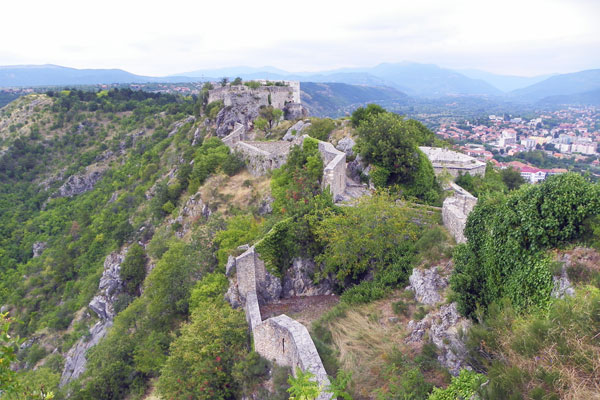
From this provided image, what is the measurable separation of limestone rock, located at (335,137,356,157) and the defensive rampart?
9.84 metres

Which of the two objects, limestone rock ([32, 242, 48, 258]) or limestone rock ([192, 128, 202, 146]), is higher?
limestone rock ([192, 128, 202, 146])

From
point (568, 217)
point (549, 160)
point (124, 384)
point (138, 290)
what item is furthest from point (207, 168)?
point (549, 160)

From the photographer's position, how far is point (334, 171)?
16344 millimetres

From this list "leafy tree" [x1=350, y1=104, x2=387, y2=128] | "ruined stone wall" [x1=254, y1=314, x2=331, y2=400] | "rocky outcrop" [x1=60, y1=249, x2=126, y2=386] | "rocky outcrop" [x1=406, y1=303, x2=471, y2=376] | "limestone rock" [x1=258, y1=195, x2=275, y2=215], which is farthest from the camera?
"leafy tree" [x1=350, y1=104, x2=387, y2=128]

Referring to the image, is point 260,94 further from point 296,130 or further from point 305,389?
point 305,389

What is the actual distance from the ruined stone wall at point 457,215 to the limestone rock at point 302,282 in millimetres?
5600

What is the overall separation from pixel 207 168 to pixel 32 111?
63405mm

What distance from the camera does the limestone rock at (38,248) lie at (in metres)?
40.3

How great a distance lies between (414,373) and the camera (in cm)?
751

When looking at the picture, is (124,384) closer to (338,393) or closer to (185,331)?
(185,331)

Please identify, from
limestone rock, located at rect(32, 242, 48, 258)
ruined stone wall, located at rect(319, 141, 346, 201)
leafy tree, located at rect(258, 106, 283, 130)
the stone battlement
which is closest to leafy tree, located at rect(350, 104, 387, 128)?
the stone battlement

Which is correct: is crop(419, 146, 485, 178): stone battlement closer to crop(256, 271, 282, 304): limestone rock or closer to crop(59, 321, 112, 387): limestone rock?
crop(256, 271, 282, 304): limestone rock

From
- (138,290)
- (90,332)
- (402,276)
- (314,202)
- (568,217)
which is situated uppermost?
(568,217)

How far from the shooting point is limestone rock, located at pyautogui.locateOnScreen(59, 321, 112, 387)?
68.4 feet
